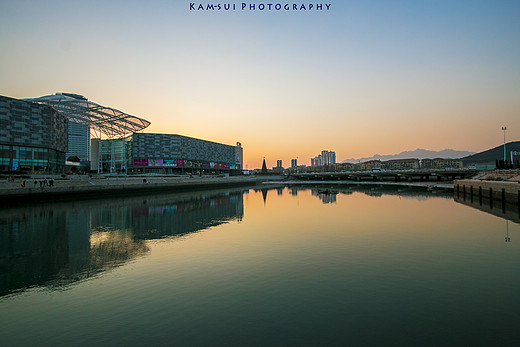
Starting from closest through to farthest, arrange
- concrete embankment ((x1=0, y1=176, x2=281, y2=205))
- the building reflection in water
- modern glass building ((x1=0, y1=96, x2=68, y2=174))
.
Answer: the building reflection in water < concrete embankment ((x1=0, y1=176, x2=281, y2=205)) < modern glass building ((x1=0, y1=96, x2=68, y2=174))

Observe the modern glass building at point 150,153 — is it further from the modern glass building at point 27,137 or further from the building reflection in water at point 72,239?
the building reflection in water at point 72,239

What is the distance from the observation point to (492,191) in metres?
41.3

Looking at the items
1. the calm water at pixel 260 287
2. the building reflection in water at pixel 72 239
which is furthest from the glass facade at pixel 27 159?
the calm water at pixel 260 287

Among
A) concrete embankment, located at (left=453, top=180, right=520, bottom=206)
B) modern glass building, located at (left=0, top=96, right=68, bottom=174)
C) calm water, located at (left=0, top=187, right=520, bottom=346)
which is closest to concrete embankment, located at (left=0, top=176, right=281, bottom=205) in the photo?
calm water, located at (left=0, top=187, right=520, bottom=346)

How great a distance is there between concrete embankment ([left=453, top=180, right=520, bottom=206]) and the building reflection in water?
33.1 m

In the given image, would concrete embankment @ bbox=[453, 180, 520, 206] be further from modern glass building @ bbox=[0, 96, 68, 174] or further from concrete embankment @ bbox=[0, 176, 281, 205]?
modern glass building @ bbox=[0, 96, 68, 174]

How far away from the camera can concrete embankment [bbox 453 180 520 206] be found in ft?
113

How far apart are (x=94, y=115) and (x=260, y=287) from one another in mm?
93306

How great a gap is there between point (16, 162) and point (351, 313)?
93.8 meters

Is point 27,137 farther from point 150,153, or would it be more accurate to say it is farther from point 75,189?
point 150,153

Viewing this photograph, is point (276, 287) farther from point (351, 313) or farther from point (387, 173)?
point (387, 173)

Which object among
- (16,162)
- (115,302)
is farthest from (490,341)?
(16,162)

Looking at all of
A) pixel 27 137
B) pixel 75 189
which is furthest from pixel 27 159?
pixel 75 189

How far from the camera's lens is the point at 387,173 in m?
117
